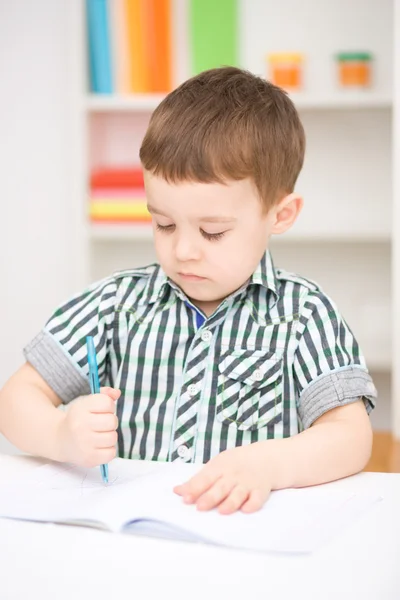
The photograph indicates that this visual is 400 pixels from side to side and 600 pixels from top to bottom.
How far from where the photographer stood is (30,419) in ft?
3.69

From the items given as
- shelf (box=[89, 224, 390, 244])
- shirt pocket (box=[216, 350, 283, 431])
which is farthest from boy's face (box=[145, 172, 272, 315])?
shelf (box=[89, 224, 390, 244])

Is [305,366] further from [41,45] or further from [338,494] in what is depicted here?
[41,45]

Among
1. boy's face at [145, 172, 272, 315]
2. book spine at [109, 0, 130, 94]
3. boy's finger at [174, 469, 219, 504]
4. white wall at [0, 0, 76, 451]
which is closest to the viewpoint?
boy's finger at [174, 469, 219, 504]

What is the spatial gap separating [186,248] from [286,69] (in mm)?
1922

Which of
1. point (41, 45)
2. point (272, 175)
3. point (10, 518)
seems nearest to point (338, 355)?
point (272, 175)

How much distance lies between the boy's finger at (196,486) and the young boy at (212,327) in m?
0.17

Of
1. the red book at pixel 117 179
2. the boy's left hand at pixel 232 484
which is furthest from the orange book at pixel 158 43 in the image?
the boy's left hand at pixel 232 484

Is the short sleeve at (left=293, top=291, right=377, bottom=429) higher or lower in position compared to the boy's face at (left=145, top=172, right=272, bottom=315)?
lower

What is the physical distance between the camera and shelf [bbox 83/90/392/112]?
2.83 m

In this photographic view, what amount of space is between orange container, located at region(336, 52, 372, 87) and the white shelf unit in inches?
1.4

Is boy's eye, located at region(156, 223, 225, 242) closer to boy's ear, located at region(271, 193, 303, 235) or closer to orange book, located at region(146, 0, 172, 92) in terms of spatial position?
boy's ear, located at region(271, 193, 303, 235)

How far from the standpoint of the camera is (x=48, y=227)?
3348mm

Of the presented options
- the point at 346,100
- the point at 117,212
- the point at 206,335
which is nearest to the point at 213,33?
the point at 346,100

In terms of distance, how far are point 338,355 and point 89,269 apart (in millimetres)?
1976
